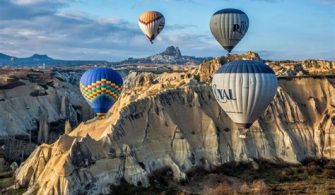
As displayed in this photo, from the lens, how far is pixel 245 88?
4528cm

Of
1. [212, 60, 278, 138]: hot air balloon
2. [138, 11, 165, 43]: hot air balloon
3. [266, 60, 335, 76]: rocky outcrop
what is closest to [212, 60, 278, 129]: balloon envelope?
[212, 60, 278, 138]: hot air balloon

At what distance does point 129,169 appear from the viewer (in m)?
46.2

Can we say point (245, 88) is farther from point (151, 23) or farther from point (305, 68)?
point (305, 68)

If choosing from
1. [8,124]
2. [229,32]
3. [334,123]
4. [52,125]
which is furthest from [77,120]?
[334,123]

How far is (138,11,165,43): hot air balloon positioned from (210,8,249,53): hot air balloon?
43.6ft

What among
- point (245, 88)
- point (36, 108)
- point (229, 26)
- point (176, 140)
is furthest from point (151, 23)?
point (245, 88)

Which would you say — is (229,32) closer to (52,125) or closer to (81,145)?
(81,145)

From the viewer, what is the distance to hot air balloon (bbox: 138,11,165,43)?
Answer: 7406 cm

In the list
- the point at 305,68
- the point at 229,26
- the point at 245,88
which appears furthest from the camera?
the point at 305,68

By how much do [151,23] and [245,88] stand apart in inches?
1236

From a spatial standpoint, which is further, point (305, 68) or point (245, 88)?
point (305, 68)

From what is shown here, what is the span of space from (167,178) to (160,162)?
1.87 meters

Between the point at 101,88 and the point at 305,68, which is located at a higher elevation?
the point at 305,68

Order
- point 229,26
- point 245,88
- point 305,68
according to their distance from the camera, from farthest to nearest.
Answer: point 305,68 < point 229,26 < point 245,88
